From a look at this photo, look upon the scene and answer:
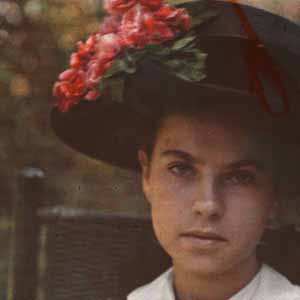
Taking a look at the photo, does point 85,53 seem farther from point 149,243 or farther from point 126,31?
point 149,243

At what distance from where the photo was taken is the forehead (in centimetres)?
146

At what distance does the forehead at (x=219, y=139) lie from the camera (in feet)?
4.80

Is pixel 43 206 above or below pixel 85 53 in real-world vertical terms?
below

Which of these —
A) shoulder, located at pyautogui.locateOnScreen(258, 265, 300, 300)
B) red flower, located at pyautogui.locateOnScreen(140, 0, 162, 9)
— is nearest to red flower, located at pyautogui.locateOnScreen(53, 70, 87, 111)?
red flower, located at pyautogui.locateOnScreen(140, 0, 162, 9)

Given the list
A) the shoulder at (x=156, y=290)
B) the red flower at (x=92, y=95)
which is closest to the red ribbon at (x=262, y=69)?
the red flower at (x=92, y=95)

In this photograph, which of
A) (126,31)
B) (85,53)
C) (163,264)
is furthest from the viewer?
(163,264)

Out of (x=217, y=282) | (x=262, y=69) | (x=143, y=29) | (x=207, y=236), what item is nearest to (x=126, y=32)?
(x=143, y=29)

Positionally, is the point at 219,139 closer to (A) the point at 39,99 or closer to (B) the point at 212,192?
(B) the point at 212,192

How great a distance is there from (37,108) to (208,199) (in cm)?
62

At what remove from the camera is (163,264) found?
1672mm

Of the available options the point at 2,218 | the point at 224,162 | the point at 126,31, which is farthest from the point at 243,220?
the point at 2,218

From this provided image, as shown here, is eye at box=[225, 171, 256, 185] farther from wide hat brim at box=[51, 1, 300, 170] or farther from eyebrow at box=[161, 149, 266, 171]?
wide hat brim at box=[51, 1, 300, 170]

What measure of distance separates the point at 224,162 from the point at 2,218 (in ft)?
2.34

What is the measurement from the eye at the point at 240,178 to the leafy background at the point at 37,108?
390mm
